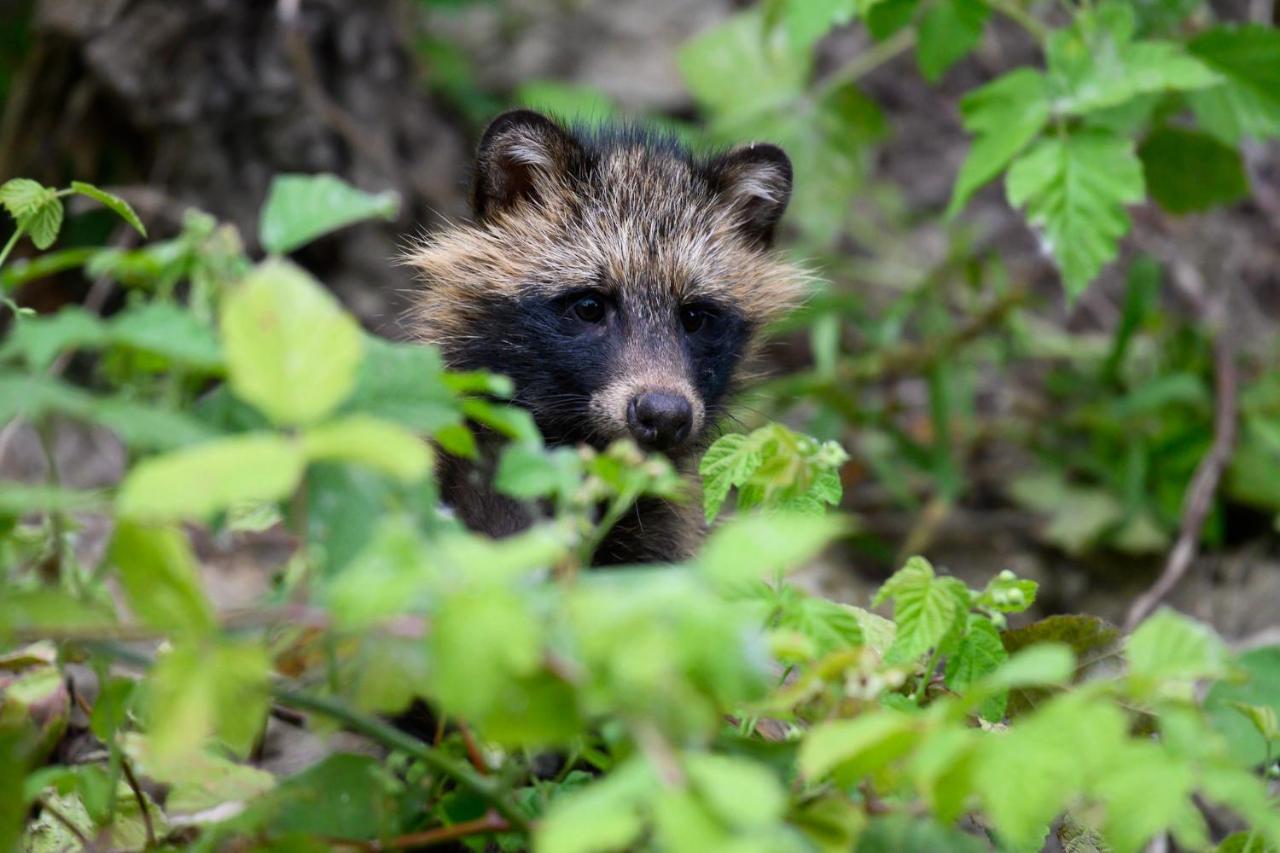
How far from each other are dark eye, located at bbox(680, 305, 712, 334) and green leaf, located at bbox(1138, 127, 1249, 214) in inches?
86.6

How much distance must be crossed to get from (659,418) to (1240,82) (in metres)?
2.68

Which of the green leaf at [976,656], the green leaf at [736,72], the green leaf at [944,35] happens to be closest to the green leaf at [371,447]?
the green leaf at [976,656]

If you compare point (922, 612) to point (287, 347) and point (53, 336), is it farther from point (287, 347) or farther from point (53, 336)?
point (53, 336)

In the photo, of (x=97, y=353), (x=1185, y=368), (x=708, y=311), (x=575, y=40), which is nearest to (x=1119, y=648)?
(x=708, y=311)

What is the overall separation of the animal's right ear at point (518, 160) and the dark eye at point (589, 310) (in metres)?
0.52

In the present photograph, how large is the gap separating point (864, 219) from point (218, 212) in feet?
14.3

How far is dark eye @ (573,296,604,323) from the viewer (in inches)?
196

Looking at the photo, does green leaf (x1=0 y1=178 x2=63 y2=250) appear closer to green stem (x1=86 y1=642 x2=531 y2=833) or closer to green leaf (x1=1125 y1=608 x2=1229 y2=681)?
green stem (x1=86 y1=642 x2=531 y2=833)

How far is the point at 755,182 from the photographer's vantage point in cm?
552

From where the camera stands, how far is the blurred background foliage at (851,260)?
7.16 metres

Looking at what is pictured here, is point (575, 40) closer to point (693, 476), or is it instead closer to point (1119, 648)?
point (693, 476)

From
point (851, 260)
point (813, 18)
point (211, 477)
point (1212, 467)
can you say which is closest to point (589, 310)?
point (813, 18)

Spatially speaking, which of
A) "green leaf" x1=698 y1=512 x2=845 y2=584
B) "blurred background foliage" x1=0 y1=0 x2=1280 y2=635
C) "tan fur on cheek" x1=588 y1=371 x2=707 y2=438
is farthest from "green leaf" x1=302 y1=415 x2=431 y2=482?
"blurred background foliage" x1=0 y1=0 x2=1280 y2=635

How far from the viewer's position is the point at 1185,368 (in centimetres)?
758
